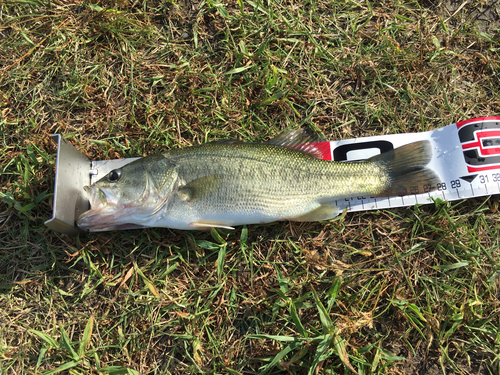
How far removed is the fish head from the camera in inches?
120

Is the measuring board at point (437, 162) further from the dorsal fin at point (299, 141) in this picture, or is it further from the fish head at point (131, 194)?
the fish head at point (131, 194)

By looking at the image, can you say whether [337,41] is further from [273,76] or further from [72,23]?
[72,23]

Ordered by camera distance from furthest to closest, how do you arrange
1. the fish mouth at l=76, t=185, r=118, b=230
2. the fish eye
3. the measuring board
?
1. the measuring board
2. the fish eye
3. the fish mouth at l=76, t=185, r=118, b=230

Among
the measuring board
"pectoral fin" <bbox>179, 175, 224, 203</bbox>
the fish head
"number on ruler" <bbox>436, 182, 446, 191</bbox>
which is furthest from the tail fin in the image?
the fish head

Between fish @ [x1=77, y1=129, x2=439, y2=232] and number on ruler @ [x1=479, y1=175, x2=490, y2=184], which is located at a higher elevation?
fish @ [x1=77, y1=129, x2=439, y2=232]

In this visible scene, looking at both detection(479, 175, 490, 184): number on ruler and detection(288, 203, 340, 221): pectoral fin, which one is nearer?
detection(288, 203, 340, 221): pectoral fin

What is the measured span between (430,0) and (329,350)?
4.46m

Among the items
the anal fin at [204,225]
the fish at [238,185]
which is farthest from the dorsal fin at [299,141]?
the anal fin at [204,225]

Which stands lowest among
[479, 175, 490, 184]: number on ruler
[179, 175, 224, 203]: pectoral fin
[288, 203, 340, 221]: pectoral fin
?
[479, 175, 490, 184]: number on ruler

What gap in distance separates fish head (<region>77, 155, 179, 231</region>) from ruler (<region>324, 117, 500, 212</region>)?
1946mm

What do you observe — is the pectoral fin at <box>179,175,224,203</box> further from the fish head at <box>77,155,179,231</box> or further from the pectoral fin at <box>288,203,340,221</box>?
the pectoral fin at <box>288,203,340,221</box>

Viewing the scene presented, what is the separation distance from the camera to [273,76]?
11.8 ft

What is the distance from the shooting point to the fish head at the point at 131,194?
3.06 meters

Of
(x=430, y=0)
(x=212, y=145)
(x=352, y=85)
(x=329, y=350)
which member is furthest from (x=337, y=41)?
(x=329, y=350)
